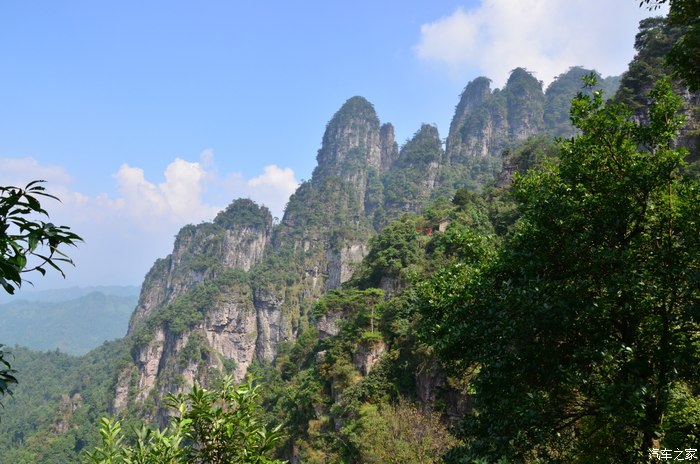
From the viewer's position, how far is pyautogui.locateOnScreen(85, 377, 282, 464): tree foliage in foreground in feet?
13.3

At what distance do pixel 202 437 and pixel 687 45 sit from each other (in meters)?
7.12

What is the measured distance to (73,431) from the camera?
75375mm

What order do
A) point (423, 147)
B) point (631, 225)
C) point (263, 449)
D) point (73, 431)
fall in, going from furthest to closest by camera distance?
point (423, 147) < point (73, 431) < point (631, 225) < point (263, 449)

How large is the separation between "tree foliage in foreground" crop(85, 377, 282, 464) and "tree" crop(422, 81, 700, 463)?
120 inches

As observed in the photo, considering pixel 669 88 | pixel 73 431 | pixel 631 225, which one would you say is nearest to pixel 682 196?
pixel 631 225

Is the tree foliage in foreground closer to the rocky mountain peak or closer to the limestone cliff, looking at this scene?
the limestone cliff

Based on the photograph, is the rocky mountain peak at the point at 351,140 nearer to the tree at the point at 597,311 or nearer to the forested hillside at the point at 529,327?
the forested hillside at the point at 529,327

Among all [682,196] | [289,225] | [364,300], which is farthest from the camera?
[289,225]

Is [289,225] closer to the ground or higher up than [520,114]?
closer to the ground

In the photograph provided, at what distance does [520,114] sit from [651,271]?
124431 mm

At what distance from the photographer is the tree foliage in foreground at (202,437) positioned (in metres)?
4.06

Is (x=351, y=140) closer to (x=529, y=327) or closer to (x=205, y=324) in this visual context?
(x=205, y=324)

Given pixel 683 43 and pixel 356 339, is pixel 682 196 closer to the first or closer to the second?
pixel 683 43

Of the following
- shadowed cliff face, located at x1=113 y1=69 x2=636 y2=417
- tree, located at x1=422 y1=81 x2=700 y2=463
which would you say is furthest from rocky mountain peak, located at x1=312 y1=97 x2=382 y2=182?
tree, located at x1=422 y1=81 x2=700 y2=463
